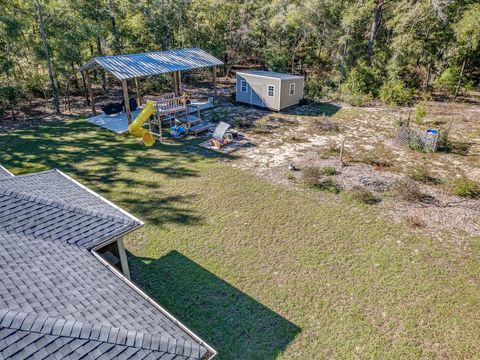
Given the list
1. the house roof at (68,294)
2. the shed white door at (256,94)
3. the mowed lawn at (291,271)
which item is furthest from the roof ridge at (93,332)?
the shed white door at (256,94)

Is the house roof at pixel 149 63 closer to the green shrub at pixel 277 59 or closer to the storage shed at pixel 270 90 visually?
the storage shed at pixel 270 90

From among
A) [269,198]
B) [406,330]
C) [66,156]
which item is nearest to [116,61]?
[66,156]

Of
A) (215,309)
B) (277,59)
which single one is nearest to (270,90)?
(277,59)

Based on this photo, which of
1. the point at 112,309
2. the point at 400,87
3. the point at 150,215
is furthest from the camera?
the point at 400,87

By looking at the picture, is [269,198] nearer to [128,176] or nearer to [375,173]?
[375,173]

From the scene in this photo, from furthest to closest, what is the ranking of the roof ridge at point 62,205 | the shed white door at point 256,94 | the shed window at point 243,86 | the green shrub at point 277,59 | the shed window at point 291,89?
1. the green shrub at point 277,59
2. the shed window at point 243,86
3. the shed white door at point 256,94
4. the shed window at point 291,89
5. the roof ridge at point 62,205

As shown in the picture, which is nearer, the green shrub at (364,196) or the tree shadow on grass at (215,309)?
the tree shadow on grass at (215,309)

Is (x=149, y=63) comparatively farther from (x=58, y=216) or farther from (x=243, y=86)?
(x=58, y=216)
